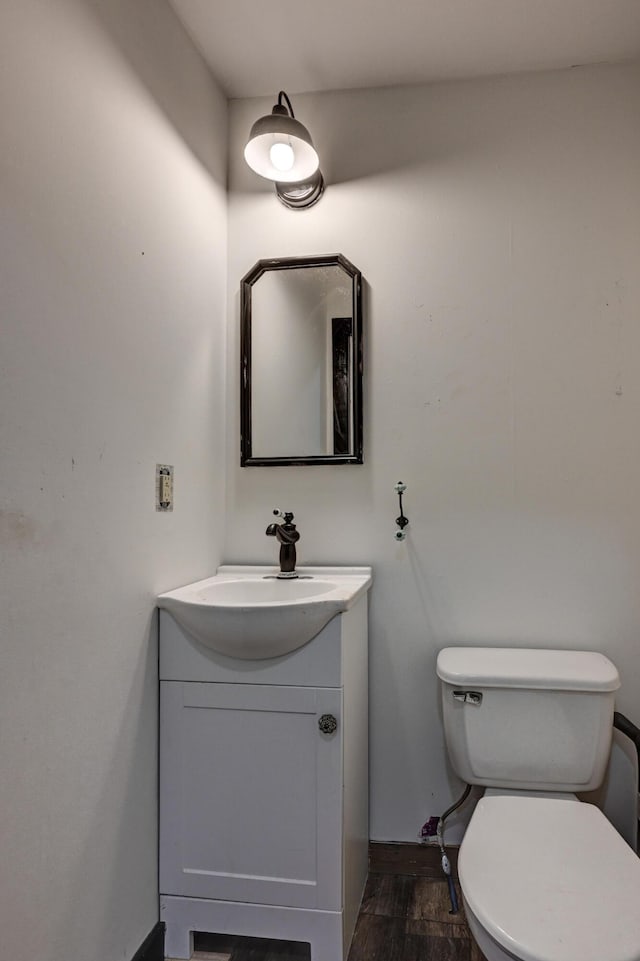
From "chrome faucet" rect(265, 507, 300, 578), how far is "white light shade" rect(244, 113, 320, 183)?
101cm

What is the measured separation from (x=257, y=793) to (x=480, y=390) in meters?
1.26

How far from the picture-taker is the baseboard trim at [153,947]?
1364 mm

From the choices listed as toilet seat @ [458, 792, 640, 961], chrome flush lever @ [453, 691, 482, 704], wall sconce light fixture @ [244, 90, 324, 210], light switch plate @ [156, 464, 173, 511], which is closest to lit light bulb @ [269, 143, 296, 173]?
wall sconce light fixture @ [244, 90, 324, 210]

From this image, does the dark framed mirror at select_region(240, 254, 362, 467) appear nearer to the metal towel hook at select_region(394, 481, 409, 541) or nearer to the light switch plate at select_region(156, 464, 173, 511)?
the metal towel hook at select_region(394, 481, 409, 541)

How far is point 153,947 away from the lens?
141 cm

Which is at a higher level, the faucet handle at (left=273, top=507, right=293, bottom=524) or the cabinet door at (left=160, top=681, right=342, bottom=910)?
the faucet handle at (left=273, top=507, right=293, bottom=524)

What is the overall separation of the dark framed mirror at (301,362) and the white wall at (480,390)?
0.05 m

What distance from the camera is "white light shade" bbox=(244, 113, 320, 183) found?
1719 mm

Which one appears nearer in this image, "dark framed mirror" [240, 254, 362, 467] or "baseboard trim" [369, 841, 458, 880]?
"baseboard trim" [369, 841, 458, 880]

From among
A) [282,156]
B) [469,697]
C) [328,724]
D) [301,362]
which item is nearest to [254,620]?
[328,724]

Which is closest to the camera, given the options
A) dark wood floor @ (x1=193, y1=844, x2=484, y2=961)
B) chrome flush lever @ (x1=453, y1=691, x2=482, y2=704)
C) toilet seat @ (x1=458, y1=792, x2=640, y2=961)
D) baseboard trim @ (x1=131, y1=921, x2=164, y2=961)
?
toilet seat @ (x1=458, y1=792, x2=640, y2=961)

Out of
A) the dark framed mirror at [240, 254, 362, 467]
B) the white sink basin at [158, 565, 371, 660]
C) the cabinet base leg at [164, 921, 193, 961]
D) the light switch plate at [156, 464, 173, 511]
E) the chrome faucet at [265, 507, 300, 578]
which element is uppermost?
the dark framed mirror at [240, 254, 362, 467]

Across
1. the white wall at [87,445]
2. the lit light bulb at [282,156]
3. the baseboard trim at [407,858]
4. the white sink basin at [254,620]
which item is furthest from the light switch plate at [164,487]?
the baseboard trim at [407,858]

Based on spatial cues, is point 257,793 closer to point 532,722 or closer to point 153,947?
point 153,947
